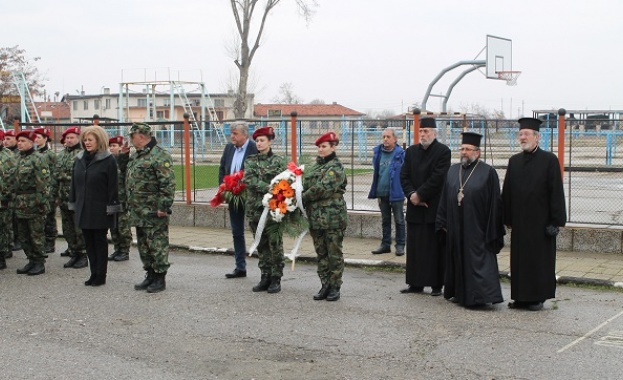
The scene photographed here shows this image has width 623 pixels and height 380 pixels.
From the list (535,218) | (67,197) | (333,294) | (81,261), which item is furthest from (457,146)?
(67,197)

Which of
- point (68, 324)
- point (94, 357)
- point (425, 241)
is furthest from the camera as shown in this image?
point (425, 241)

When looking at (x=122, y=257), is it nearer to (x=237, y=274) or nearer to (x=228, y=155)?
(x=237, y=274)

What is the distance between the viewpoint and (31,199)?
1025 cm

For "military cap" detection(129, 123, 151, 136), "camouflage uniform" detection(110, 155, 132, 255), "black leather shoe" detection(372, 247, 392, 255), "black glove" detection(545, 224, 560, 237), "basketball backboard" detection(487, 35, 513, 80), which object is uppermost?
"basketball backboard" detection(487, 35, 513, 80)

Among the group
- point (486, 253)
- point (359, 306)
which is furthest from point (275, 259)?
point (486, 253)

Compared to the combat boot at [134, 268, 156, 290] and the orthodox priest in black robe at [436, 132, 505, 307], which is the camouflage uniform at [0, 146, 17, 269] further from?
the orthodox priest in black robe at [436, 132, 505, 307]

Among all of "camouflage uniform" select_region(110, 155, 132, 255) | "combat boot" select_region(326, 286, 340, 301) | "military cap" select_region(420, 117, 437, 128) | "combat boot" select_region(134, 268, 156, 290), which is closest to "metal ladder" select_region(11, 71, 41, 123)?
"camouflage uniform" select_region(110, 155, 132, 255)

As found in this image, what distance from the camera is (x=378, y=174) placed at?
11156mm

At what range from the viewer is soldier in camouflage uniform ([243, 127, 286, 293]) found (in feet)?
29.3

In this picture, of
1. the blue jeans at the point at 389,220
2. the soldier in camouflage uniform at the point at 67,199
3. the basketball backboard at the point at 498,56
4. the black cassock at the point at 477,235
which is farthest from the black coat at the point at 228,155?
the basketball backboard at the point at 498,56

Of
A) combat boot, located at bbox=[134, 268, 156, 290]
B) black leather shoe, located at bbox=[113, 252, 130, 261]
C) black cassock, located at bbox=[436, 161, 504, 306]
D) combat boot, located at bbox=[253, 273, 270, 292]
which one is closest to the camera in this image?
black cassock, located at bbox=[436, 161, 504, 306]

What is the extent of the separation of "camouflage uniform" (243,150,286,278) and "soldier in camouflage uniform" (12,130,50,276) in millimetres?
3006

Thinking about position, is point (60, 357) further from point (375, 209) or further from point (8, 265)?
point (375, 209)

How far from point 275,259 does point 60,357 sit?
3.09 m
